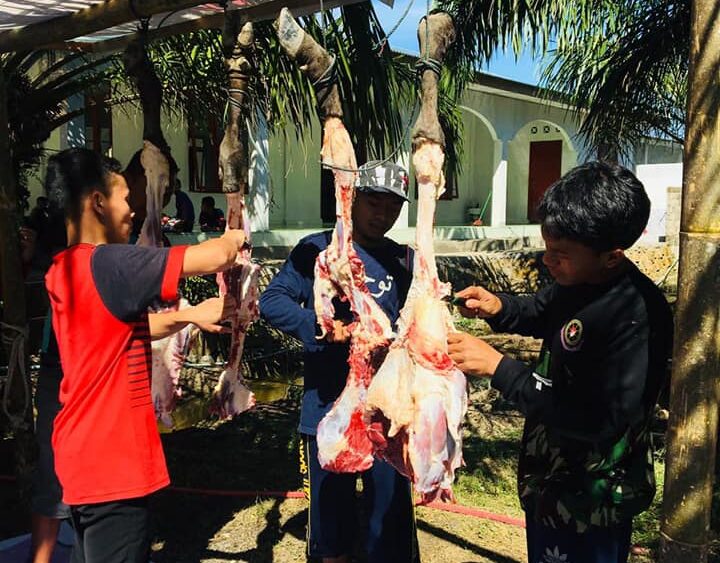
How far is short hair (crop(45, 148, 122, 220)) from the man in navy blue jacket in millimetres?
872

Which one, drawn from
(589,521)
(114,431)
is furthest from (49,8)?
(589,521)

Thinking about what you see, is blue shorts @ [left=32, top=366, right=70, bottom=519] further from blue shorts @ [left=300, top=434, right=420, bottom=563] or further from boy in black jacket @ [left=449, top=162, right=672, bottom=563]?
boy in black jacket @ [left=449, top=162, right=672, bottom=563]

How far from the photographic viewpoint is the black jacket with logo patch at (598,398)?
71.4 inches

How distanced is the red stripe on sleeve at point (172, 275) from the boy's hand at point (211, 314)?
1.01 ft

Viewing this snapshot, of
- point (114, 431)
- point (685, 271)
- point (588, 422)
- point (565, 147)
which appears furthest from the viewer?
point (565, 147)

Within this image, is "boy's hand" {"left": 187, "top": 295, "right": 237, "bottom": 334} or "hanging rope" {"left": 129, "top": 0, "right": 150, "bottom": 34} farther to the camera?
"hanging rope" {"left": 129, "top": 0, "right": 150, "bottom": 34}

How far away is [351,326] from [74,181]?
985mm

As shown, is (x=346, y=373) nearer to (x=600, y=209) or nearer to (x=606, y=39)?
(x=600, y=209)

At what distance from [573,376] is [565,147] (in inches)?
797

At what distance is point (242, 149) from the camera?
228 centimetres

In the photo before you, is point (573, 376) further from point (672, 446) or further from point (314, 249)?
point (314, 249)

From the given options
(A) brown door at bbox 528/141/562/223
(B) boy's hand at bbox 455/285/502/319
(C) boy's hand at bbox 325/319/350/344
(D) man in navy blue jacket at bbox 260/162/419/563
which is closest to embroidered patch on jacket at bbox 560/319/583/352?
(B) boy's hand at bbox 455/285/502/319

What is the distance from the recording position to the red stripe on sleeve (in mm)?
1955

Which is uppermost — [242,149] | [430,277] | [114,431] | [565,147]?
[565,147]
